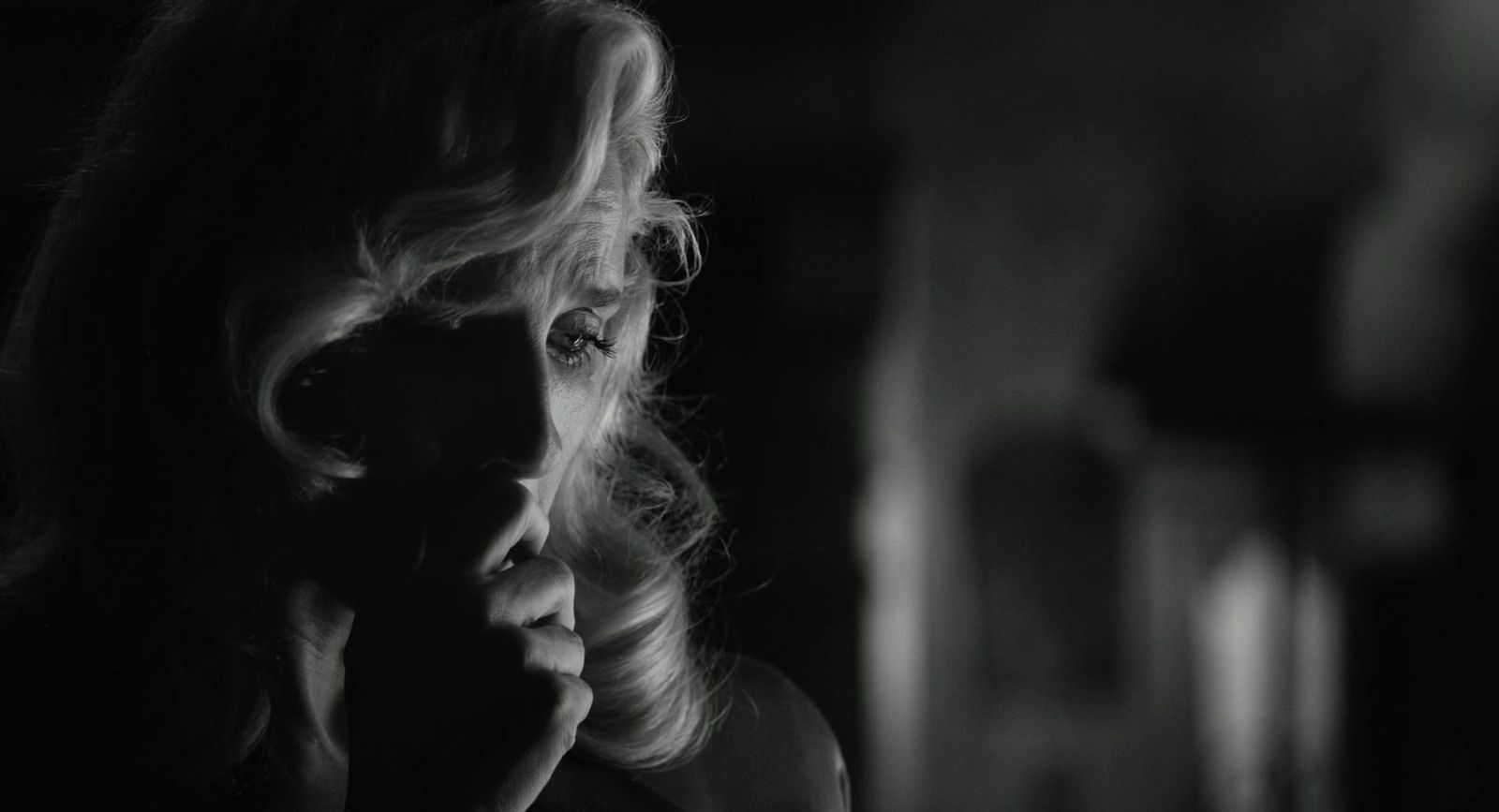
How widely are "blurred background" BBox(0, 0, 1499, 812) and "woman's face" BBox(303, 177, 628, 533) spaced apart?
116 centimetres

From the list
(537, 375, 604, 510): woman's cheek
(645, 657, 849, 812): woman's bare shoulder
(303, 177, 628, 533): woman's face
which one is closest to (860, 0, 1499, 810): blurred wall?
(645, 657, 849, 812): woman's bare shoulder

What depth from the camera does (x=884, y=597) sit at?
1915mm

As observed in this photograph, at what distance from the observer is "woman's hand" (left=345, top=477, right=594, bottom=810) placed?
49 cm

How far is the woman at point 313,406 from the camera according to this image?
0.52 meters

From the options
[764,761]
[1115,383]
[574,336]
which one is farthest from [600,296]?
[1115,383]

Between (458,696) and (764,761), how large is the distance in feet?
1.04

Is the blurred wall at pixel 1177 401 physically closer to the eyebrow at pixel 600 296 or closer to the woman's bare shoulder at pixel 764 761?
the woman's bare shoulder at pixel 764 761

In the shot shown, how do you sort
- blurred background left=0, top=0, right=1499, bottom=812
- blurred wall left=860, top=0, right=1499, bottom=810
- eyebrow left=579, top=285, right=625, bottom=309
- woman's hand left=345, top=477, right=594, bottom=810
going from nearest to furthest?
woman's hand left=345, top=477, right=594, bottom=810 < eyebrow left=579, top=285, right=625, bottom=309 < blurred background left=0, top=0, right=1499, bottom=812 < blurred wall left=860, top=0, right=1499, bottom=810

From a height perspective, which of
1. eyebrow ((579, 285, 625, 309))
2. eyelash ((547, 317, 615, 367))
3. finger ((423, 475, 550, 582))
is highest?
eyebrow ((579, 285, 625, 309))

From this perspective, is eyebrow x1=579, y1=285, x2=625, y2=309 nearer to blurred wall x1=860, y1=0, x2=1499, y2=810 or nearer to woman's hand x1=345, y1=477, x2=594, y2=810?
woman's hand x1=345, y1=477, x2=594, y2=810

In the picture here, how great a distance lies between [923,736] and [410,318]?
5.80ft

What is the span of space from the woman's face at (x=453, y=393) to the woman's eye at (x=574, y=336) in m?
0.04

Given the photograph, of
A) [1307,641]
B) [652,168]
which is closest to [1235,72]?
[1307,641]

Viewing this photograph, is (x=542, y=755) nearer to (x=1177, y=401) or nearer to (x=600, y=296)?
(x=600, y=296)
